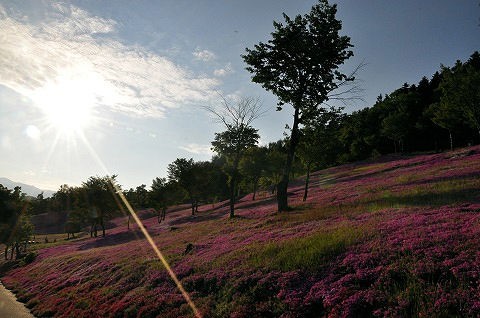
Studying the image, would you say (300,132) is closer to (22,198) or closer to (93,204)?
(93,204)

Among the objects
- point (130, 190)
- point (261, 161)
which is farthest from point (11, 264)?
point (130, 190)

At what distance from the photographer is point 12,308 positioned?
2506 cm

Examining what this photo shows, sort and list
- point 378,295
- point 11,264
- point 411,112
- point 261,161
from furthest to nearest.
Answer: point 411,112, point 261,161, point 11,264, point 378,295

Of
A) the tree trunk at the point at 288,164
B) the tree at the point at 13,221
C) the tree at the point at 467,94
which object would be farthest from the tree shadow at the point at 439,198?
the tree at the point at 13,221

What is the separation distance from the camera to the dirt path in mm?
23019

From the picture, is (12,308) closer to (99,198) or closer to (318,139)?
(318,139)

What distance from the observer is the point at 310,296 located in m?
11.5

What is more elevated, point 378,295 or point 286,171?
point 286,171

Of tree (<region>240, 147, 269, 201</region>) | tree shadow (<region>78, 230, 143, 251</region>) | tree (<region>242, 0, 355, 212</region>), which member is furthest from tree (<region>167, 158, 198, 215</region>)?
tree (<region>242, 0, 355, 212</region>)

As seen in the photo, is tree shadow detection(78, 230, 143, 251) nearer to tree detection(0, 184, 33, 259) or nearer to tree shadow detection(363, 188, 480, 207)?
tree detection(0, 184, 33, 259)

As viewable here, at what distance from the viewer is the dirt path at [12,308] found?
23019 millimetres

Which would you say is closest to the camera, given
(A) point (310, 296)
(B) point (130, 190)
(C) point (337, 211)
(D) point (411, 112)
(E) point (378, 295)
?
(E) point (378, 295)

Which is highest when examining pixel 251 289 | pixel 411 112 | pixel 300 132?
pixel 411 112

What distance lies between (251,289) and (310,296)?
9.69 feet
